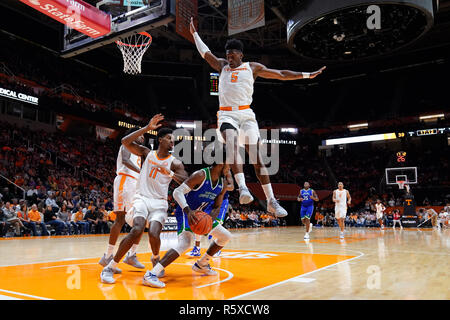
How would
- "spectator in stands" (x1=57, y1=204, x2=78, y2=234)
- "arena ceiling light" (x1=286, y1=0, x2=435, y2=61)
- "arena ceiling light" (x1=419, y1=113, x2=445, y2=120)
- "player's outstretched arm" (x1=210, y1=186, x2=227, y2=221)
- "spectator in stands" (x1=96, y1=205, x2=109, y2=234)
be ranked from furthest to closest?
"arena ceiling light" (x1=419, y1=113, x2=445, y2=120)
"spectator in stands" (x1=96, y1=205, x2=109, y2=234)
"spectator in stands" (x1=57, y1=204, x2=78, y2=234)
"arena ceiling light" (x1=286, y1=0, x2=435, y2=61)
"player's outstretched arm" (x1=210, y1=186, x2=227, y2=221)

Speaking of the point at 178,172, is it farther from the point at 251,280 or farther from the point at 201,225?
the point at 251,280

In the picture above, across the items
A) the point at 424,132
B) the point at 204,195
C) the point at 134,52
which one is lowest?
the point at 204,195

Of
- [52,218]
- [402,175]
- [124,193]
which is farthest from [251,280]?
[402,175]

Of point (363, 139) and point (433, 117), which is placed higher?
point (433, 117)

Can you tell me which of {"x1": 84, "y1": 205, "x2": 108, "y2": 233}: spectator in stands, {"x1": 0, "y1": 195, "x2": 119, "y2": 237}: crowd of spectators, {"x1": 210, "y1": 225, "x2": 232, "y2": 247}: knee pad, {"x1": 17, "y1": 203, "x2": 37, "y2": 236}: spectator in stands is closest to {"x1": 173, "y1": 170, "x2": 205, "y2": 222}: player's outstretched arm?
{"x1": 210, "y1": 225, "x2": 232, "y2": 247}: knee pad

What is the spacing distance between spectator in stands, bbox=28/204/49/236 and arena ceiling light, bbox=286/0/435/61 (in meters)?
10.6

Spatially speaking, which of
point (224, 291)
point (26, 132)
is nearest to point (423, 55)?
point (26, 132)

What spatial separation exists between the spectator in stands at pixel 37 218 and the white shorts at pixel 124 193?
27.3ft

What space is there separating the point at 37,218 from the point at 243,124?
10616mm

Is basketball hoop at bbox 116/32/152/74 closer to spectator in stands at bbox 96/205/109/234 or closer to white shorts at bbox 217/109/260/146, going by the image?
spectator in stands at bbox 96/205/109/234

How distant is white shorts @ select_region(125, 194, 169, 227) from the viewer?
4410mm

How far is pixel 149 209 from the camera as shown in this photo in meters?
4.50

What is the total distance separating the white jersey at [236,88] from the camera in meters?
4.39

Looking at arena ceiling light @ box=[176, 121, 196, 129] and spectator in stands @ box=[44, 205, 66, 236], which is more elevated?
arena ceiling light @ box=[176, 121, 196, 129]
